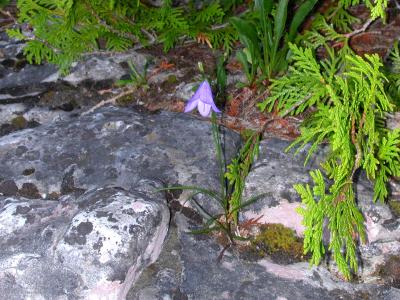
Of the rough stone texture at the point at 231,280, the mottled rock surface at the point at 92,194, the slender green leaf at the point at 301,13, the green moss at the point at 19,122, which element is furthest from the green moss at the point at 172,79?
the rough stone texture at the point at 231,280

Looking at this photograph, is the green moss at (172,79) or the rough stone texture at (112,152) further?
the green moss at (172,79)

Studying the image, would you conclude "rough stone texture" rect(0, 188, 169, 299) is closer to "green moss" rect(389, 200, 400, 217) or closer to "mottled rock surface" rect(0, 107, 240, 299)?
"mottled rock surface" rect(0, 107, 240, 299)

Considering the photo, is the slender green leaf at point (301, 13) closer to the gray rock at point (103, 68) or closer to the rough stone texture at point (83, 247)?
the gray rock at point (103, 68)

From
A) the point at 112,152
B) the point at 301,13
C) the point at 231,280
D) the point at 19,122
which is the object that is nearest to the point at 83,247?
the point at 231,280

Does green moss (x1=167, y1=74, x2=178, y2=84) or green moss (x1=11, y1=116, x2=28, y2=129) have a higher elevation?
green moss (x1=167, y1=74, x2=178, y2=84)

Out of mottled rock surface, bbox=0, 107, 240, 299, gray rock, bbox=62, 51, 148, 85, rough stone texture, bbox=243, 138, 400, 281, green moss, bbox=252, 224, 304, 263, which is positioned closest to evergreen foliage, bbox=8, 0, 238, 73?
gray rock, bbox=62, 51, 148, 85

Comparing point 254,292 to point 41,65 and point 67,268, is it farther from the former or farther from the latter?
point 41,65
